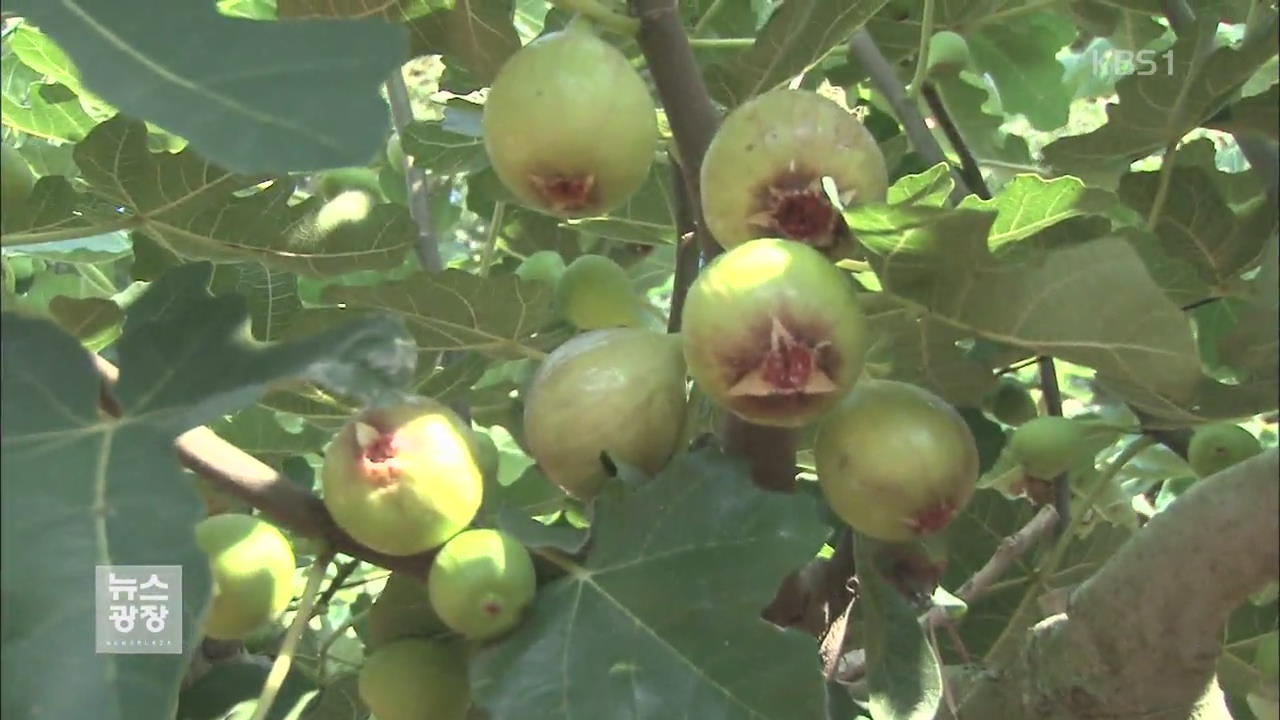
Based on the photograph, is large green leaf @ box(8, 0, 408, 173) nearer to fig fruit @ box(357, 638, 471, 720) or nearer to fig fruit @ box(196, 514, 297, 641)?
fig fruit @ box(196, 514, 297, 641)

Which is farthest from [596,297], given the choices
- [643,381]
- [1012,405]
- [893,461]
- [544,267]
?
[1012,405]

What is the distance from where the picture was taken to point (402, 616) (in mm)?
979

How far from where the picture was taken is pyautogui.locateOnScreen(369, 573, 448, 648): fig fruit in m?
0.98

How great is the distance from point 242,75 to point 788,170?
1.06 ft

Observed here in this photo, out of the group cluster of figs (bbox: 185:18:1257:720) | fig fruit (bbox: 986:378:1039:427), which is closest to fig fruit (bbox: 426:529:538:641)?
cluster of figs (bbox: 185:18:1257:720)

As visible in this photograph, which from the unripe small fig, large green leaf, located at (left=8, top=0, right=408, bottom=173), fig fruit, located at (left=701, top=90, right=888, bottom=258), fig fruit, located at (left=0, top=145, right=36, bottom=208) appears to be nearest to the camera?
large green leaf, located at (left=8, top=0, right=408, bottom=173)

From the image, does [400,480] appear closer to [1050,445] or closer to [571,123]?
[571,123]

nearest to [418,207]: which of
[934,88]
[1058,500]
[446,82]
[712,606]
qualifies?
[446,82]

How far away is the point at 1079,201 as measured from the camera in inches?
34.4

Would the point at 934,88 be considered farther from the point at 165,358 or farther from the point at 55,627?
the point at 55,627

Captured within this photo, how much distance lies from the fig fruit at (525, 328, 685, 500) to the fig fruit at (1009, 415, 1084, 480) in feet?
1.66

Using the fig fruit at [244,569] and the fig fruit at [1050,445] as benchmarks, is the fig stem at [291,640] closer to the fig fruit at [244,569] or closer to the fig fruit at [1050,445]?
the fig fruit at [244,569]

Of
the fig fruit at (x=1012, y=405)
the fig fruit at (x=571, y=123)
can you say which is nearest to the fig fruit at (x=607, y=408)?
the fig fruit at (x=571, y=123)

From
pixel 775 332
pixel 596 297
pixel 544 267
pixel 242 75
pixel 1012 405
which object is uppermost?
pixel 242 75
